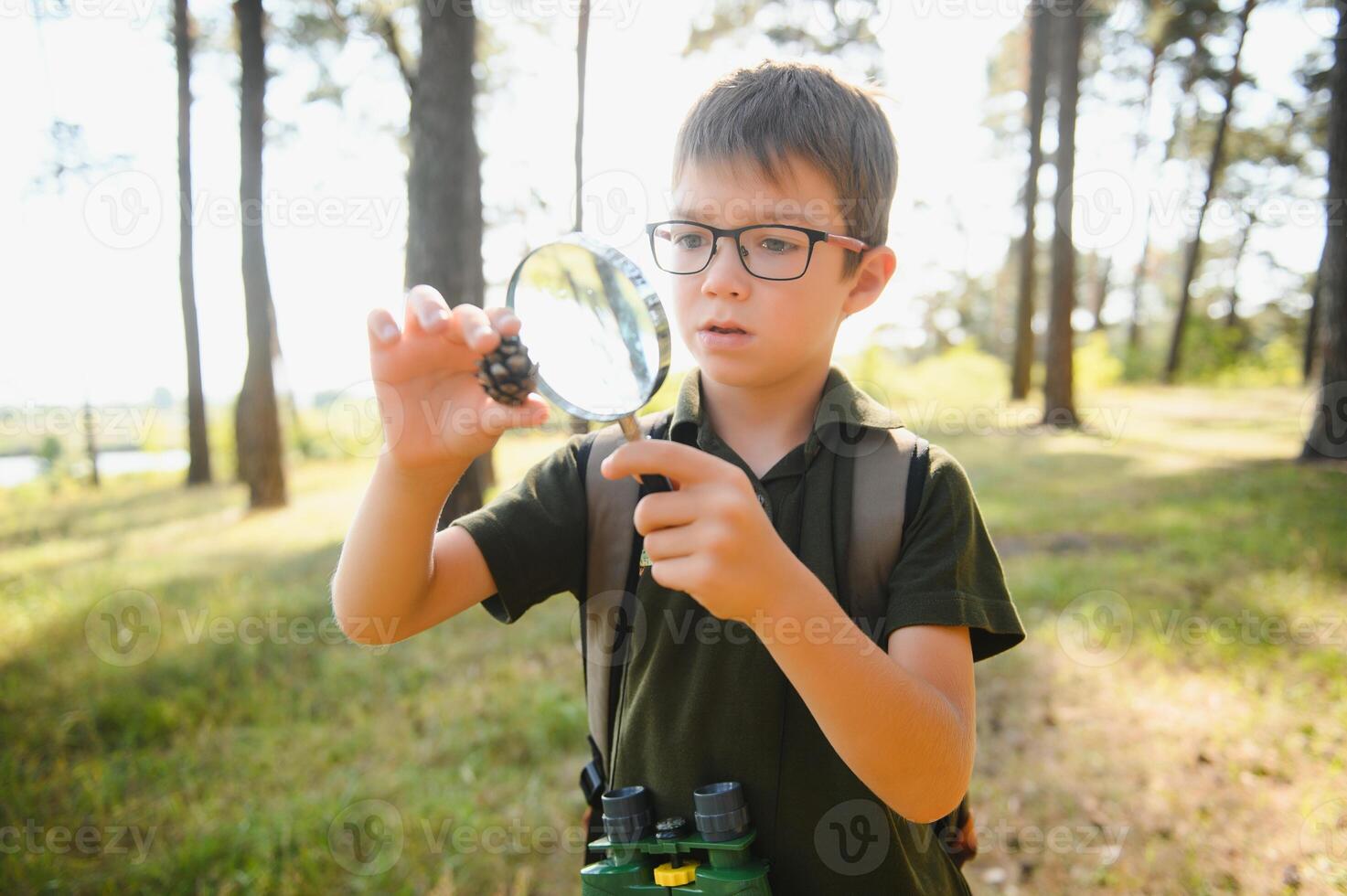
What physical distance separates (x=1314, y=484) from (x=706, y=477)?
9083 millimetres

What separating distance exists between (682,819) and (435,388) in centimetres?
86

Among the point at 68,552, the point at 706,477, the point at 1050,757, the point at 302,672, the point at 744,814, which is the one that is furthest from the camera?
the point at 68,552

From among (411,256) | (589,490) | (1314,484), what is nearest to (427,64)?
(411,256)

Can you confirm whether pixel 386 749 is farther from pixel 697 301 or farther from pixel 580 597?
pixel 697 301

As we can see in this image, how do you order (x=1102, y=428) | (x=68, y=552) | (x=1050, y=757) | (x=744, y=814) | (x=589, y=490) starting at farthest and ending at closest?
(x=1102, y=428) → (x=68, y=552) → (x=1050, y=757) → (x=589, y=490) → (x=744, y=814)

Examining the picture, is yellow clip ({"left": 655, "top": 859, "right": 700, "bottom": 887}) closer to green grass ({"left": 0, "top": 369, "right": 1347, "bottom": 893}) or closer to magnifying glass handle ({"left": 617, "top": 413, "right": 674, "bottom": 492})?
magnifying glass handle ({"left": 617, "top": 413, "right": 674, "bottom": 492})

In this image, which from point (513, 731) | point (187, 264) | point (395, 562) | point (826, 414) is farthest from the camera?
point (187, 264)

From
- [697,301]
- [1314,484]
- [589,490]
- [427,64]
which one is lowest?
[1314,484]

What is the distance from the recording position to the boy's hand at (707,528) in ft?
3.52

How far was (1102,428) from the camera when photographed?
1464cm

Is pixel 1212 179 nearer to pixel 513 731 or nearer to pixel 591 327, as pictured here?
pixel 513 731

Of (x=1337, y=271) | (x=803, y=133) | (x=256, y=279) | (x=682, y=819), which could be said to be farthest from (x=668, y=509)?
(x=256, y=279)

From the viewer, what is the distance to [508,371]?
3.77 ft

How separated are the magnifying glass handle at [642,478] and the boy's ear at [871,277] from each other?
2.10ft
